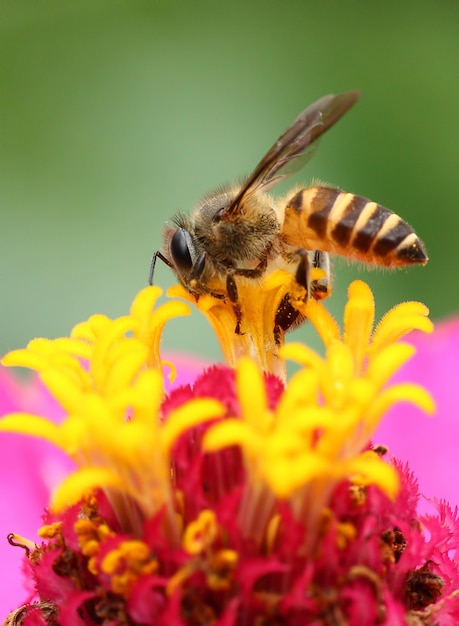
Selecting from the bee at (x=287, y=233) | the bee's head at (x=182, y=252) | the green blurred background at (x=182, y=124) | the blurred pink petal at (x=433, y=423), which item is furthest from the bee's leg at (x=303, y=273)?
the green blurred background at (x=182, y=124)

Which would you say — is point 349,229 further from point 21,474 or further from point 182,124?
point 182,124

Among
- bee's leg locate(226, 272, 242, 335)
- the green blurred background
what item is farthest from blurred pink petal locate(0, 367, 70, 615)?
bee's leg locate(226, 272, 242, 335)

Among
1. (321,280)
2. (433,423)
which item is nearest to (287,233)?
(321,280)

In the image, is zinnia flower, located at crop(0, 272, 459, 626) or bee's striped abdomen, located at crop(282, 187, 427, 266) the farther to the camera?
bee's striped abdomen, located at crop(282, 187, 427, 266)

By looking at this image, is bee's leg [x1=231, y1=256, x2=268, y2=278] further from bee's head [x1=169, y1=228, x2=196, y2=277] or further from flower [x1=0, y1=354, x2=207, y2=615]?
flower [x1=0, y1=354, x2=207, y2=615]

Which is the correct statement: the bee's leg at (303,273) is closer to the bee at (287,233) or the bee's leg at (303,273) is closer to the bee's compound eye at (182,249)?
the bee at (287,233)

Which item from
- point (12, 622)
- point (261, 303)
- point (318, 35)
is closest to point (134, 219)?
point (318, 35)
